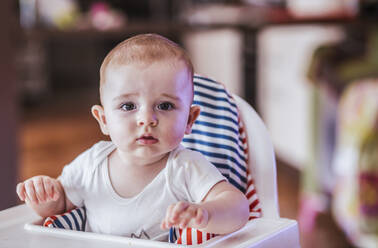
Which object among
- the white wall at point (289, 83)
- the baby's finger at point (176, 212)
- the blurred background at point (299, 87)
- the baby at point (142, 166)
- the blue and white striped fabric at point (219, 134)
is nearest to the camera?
the baby's finger at point (176, 212)

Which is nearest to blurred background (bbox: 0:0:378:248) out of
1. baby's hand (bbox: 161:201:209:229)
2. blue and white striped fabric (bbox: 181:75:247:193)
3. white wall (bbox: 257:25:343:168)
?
white wall (bbox: 257:25:343:168)

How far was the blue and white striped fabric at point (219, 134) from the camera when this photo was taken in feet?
3.01

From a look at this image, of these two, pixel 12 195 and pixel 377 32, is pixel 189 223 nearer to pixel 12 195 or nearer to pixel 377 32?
pixel 12 195

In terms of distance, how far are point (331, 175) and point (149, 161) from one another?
1.69 m

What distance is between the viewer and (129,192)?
79 cm

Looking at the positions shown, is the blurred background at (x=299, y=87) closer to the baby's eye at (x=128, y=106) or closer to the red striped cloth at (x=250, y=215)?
the red striped cloth at (x=250, y=215)

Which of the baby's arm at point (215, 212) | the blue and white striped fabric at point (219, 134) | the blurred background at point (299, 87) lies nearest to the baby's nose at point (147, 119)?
the baby's arm at point (215, 212)

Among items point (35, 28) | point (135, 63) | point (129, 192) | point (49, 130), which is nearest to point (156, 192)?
point (129, 192)

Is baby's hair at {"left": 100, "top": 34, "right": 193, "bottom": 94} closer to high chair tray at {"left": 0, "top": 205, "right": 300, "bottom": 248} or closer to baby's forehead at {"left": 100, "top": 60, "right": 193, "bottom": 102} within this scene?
baby's forehead at {"left": 100, "top": 60, "right": 193, "bottom": 102}

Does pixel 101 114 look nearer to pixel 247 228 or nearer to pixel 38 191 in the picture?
pixel 38 191

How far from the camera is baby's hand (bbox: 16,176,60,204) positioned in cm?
78

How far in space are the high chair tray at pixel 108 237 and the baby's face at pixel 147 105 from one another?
0.11m

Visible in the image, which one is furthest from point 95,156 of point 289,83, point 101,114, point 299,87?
point 289,83

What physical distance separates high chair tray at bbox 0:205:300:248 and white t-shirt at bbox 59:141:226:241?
2.0 inches
